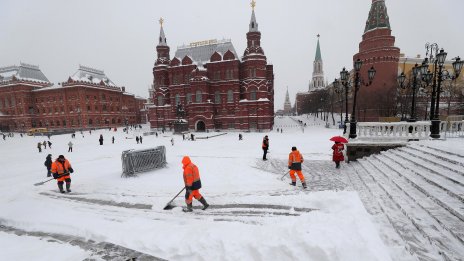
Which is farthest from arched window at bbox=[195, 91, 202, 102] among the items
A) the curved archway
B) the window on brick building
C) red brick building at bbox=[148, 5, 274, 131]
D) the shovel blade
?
the shovel blade

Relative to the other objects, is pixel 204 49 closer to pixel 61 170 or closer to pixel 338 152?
pixel 338 152

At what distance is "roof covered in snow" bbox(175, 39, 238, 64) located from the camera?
46.0 m

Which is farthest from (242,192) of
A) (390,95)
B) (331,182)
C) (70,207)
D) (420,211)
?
(390,95)

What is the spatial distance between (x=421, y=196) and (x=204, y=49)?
48.3 meters

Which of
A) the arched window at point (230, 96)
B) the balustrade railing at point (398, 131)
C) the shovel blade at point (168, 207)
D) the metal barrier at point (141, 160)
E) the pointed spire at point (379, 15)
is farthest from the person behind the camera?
the arched window at point (230, 96)

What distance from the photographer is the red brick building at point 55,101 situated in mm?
55094

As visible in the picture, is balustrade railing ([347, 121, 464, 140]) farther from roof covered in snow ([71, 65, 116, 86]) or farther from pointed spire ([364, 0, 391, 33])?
roof covered in snow ([71, 65, 116, 86])

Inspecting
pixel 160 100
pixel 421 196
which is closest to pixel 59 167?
pixel 421 196

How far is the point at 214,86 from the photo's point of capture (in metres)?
44.6

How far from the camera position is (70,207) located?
277 inches

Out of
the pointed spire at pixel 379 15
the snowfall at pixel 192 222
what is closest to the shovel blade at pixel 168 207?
the snowfall at pixel 192 222

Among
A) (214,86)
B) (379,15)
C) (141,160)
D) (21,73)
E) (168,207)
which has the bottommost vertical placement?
(168,207)

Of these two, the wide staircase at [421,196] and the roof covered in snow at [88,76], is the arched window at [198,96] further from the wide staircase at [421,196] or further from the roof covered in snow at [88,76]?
the wide staircase at [421,196]

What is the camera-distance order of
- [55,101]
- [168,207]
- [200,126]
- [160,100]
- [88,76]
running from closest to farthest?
[168,207] → [200,126] → [160,100] → [55,101] → [88,76]
